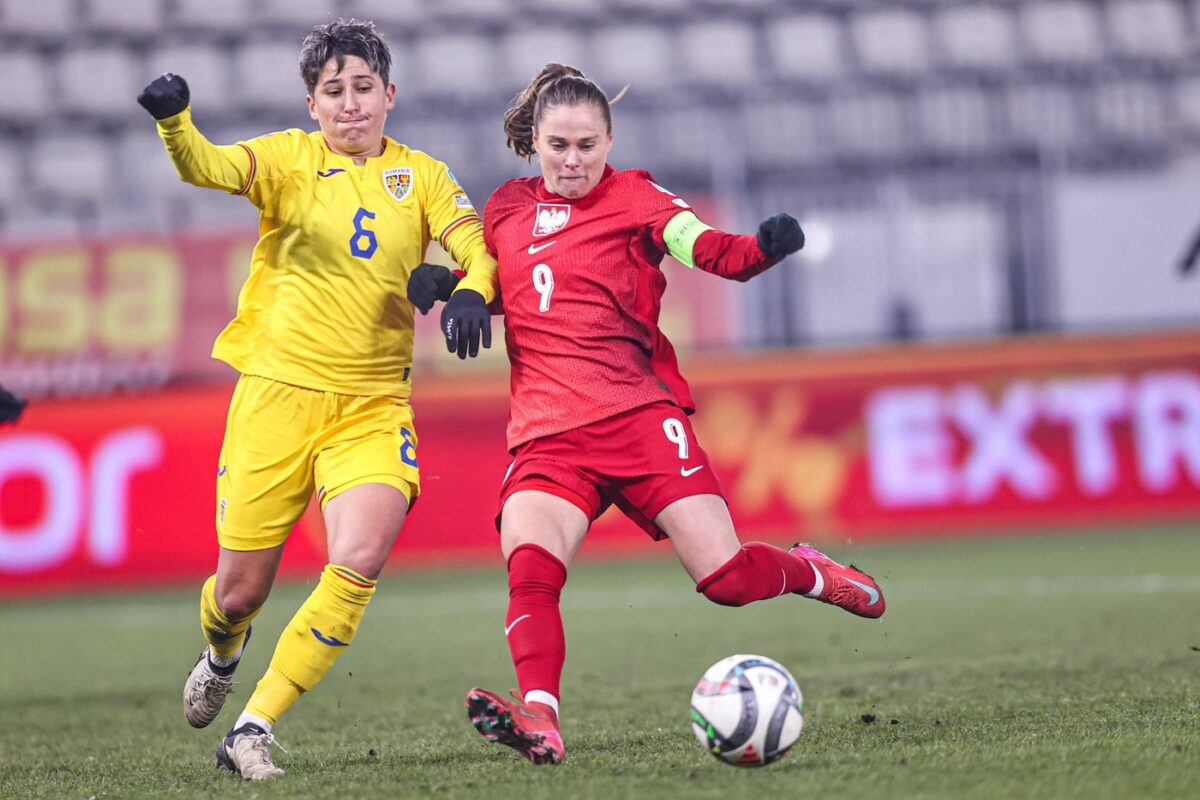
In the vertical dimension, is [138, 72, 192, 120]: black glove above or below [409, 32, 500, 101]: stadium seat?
below

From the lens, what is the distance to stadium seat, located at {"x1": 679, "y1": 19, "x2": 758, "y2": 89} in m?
13.8

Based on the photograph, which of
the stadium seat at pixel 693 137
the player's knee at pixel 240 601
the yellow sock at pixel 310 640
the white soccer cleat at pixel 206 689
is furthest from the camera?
the stadium seat at pixel 693 137

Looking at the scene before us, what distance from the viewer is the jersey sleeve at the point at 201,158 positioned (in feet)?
12.9

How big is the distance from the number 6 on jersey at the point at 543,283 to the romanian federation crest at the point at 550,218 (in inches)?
4.0

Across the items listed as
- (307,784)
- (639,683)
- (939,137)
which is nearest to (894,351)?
(939,137)

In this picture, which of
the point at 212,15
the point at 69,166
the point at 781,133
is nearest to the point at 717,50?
the point at 781,133

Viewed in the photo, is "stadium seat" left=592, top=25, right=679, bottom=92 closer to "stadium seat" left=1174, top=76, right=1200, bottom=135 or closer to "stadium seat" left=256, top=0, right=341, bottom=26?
"stadium seat" left=256, top=0, right=341, bottom=26

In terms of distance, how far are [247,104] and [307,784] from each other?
34.9 feet

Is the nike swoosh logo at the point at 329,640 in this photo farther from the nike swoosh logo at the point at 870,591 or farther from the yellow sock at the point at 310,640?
the nike swoosh logo at the point at 870,591


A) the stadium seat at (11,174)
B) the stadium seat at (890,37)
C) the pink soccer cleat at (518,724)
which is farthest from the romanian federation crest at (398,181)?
the stadium seat at (890,37)

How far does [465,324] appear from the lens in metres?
3.96

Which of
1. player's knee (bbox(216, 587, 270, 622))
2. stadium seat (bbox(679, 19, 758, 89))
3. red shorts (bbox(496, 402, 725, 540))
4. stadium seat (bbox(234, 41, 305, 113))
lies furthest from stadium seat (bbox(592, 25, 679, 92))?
red shorts (bbox(496, 402, 725, 540))

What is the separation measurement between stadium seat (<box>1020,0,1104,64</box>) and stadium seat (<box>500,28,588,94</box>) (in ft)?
12.8

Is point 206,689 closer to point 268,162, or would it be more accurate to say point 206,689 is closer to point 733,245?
point 268,162
